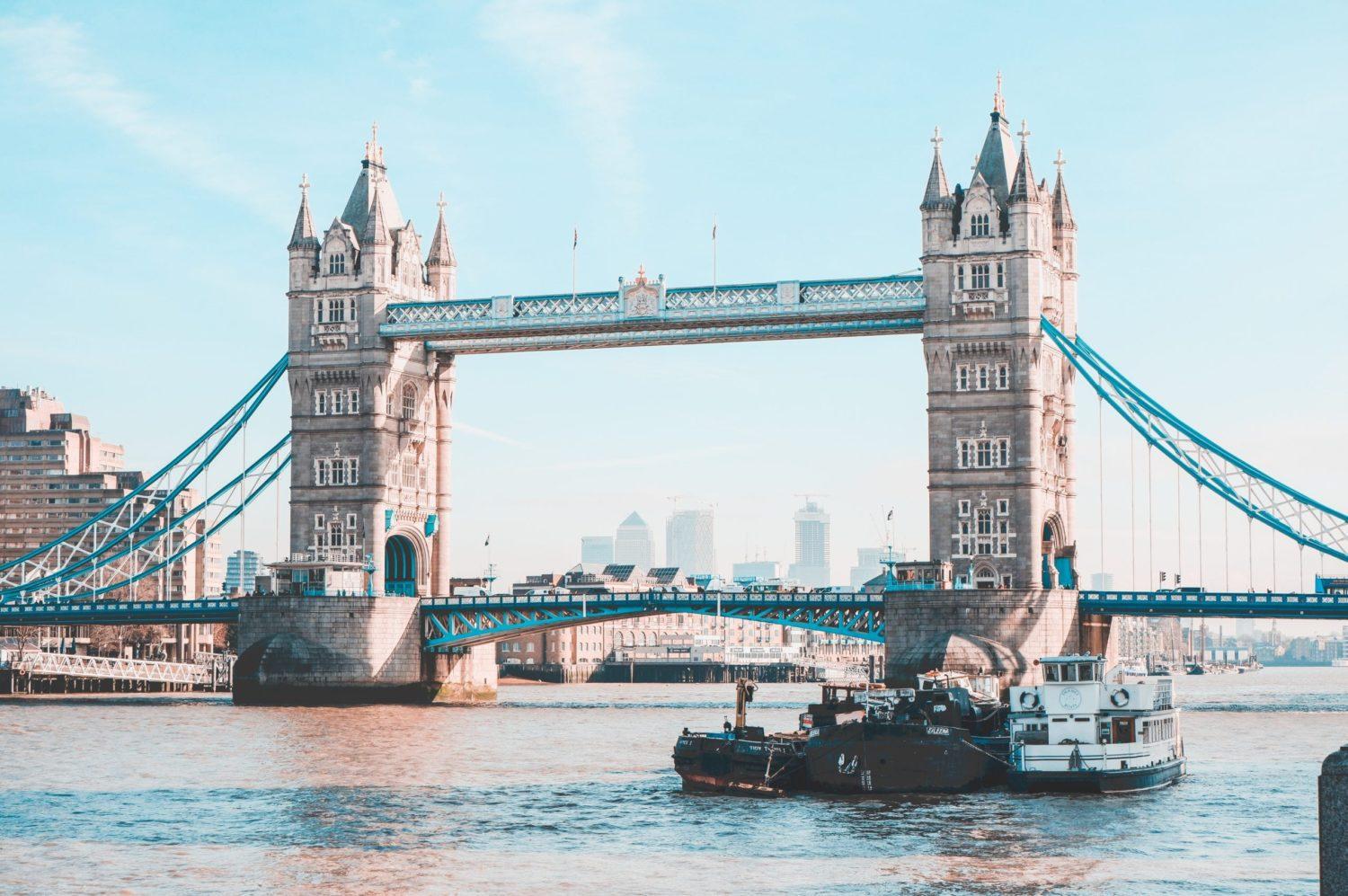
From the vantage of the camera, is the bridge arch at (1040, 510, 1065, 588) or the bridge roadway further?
the bridge arch at (1040, 510, 1065, 588)

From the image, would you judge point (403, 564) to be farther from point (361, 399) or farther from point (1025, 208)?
point (1025, 208)

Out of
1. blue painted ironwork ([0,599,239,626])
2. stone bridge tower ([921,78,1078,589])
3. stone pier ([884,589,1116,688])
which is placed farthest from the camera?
blue painted ironwork ([0,599,239,626])

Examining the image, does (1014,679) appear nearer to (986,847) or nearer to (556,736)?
(556,736)

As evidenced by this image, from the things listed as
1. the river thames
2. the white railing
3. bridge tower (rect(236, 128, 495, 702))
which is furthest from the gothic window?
the white railing

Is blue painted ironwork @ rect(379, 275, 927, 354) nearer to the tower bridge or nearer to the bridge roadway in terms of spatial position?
the tower bridge

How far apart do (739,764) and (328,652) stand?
208 ft

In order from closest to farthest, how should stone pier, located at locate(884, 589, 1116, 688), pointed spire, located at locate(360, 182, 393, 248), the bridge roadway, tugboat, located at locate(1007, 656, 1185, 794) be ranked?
tugboat, located at locate(1007, 656, 1185, 794) < stone pier, located at locate(884, 589, 1116, 688) < the bridge roadway < pointed spire, located at locate(360, 182, 393, 248)

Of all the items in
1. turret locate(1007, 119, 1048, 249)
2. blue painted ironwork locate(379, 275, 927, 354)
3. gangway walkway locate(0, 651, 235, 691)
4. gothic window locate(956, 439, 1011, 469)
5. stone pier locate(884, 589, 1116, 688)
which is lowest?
gangway walkway locate(0, 651, 235, 691)

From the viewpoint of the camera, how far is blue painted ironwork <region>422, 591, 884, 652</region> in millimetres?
120625

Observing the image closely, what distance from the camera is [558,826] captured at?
57344 millimetres

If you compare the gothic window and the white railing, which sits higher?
the gothic window

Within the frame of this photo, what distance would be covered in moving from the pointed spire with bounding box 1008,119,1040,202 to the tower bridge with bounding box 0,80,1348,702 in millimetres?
125

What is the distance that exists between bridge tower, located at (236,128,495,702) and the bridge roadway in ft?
13.2

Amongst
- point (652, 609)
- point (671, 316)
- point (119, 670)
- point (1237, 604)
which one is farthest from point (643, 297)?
point (119, 670)
